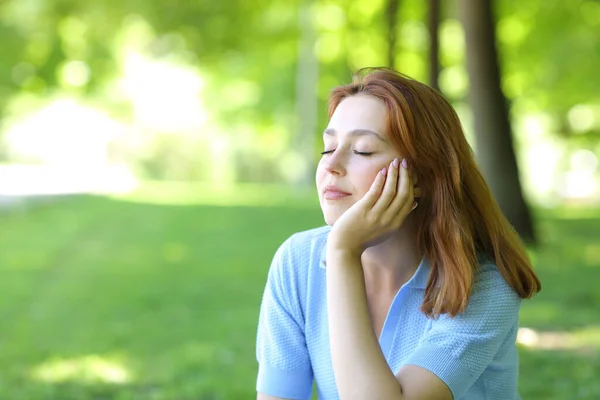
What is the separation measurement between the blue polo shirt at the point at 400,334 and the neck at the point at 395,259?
0.07 meters

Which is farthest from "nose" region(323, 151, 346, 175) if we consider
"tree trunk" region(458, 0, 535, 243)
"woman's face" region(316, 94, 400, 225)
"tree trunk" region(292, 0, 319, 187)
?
"tree trunk" region(292, 0, 319, 187)

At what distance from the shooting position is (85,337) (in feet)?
23.9

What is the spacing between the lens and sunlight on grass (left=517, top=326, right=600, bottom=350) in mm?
6715

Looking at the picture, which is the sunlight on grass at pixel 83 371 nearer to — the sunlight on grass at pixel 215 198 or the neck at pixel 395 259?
the neck at pixel 395 259

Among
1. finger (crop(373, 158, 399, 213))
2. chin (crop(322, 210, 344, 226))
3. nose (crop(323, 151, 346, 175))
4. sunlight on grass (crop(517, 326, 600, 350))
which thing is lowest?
sunlight on grass (crop(517, 326, 600, 350))

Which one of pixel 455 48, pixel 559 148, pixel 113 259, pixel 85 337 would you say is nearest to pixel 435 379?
pixel 85 337

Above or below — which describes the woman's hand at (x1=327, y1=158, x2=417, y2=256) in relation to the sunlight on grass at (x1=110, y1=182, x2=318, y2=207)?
below

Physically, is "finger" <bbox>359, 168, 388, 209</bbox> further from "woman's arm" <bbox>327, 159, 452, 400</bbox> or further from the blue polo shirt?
the blue polo shirt

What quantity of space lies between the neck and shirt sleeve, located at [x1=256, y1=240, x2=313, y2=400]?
23cm

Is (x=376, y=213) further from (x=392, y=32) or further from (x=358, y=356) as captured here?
(x=392, y=32)

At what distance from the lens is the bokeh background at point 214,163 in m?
6.73

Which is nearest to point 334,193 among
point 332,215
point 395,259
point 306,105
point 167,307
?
point 332,215

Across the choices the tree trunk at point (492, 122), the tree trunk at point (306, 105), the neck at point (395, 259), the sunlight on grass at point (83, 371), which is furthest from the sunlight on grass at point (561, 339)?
the tree trunk at point (306, 105)

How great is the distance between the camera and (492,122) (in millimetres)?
12109
